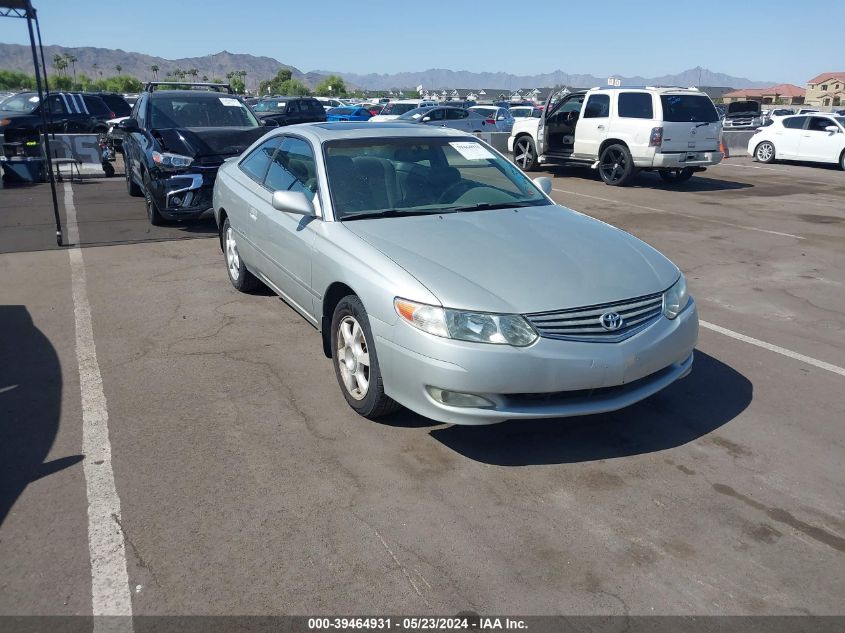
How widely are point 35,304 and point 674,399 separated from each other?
5.50 m

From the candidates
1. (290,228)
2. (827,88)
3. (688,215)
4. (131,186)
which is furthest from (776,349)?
(827,88)

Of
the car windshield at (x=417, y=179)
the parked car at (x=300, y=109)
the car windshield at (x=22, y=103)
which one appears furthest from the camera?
the parked car at (x=300, y=109)

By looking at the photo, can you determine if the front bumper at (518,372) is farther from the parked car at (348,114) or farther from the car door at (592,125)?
the parked car at (348,114)

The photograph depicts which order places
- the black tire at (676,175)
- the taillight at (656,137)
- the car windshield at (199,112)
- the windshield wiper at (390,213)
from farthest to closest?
the black tire at (676,175), the taillight at (656,137), the car windshield at (199,112), the windshield wiper at (390,213)

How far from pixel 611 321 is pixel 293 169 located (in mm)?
2774

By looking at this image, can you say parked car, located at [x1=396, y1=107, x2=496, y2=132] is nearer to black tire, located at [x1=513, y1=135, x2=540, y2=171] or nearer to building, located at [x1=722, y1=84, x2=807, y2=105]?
black tire, located at [x1=513, y1=135, x2=540, y2=171]

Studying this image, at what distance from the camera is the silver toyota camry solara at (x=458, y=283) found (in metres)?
3.57

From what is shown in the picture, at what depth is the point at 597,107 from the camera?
603 inches

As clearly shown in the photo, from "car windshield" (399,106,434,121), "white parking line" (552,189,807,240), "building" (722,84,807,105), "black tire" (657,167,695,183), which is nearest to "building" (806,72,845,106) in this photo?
"building" (722,84,807,105)

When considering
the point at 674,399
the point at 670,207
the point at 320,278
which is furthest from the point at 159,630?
the point at 670,207

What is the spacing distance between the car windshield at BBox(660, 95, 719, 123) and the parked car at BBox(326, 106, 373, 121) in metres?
21.1

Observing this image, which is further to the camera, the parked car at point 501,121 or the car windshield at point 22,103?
the parked car at point 501,121

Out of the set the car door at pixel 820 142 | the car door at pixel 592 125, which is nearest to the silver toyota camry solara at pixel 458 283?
the car door at pixel 592 125

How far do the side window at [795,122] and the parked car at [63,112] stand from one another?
19.2 m
